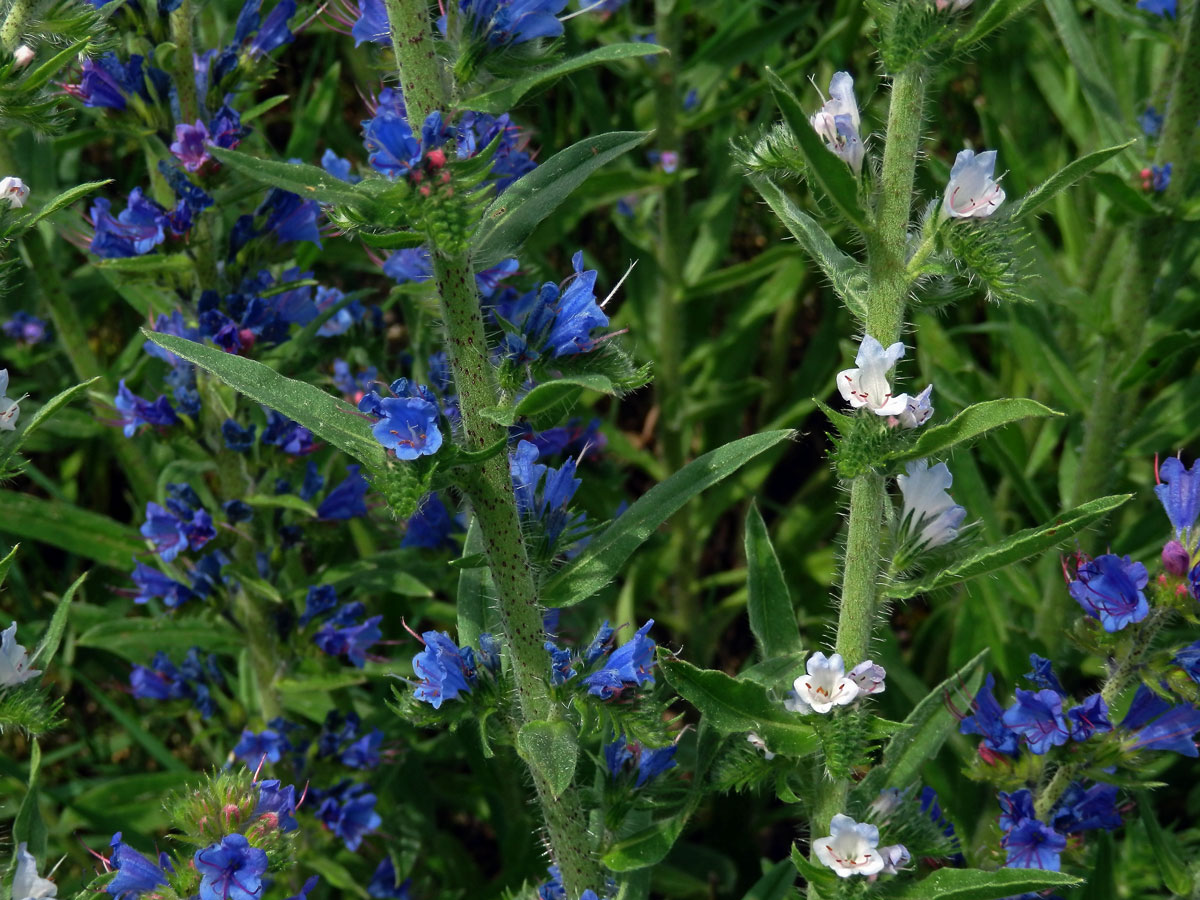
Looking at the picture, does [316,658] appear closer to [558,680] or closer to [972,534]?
[558,680]

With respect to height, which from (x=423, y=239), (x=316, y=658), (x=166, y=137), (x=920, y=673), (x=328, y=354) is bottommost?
(x=920, y=673)

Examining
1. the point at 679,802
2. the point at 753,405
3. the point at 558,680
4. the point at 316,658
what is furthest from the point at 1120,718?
the point at 753,405

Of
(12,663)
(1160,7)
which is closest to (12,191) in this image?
(12,663)

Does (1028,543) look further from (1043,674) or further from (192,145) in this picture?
(192,145)

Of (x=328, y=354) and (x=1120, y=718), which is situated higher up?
(x=328, y=354)

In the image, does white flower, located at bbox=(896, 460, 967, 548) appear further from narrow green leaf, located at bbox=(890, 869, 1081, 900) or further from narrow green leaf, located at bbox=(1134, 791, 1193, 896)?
narrow green leaf, located at bbox=(1134, 791, 1193, 896)

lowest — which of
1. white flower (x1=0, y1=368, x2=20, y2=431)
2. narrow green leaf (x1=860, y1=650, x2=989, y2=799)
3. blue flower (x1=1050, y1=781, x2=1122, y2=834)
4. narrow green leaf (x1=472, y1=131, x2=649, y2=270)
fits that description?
blue flower (x1=1050, y1=781, x2=1122, y2=834)

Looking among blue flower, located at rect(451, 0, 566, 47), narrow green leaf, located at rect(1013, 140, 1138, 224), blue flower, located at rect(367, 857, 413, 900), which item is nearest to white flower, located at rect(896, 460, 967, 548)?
narrow green leaf, located at rect(1013, 140, 1138, 224)
